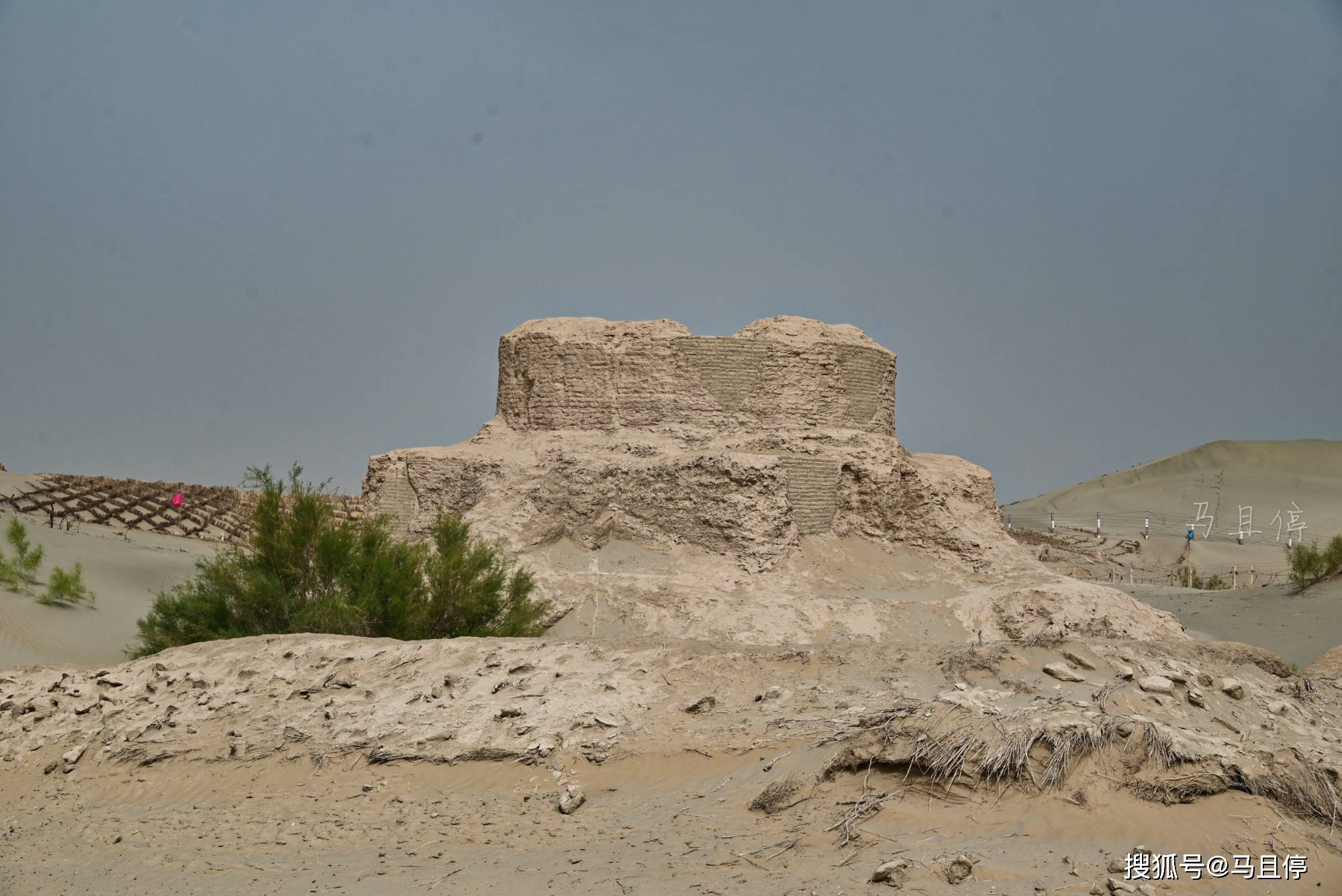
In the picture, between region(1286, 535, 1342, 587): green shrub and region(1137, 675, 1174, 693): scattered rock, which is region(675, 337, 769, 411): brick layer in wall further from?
region(1286, 535, 1342, 587): green shrub

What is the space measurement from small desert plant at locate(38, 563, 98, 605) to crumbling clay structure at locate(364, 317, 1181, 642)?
1000cm

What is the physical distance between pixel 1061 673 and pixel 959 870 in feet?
8.87

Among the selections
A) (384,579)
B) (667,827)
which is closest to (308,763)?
(667,827)

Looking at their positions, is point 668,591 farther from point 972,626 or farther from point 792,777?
point 792,777

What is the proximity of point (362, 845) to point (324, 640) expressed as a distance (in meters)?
3.18

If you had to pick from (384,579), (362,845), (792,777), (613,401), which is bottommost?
(362,845)

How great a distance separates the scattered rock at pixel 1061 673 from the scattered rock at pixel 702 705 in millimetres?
2188

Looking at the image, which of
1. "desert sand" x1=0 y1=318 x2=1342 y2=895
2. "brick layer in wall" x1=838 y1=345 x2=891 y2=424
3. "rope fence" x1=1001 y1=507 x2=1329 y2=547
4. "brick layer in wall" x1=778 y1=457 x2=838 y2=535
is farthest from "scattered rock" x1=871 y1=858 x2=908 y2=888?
"rope fence" x1=1001 y1=507 x2=1329 y2=547

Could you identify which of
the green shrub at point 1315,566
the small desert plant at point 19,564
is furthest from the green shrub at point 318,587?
the green shrub at point 1315,566

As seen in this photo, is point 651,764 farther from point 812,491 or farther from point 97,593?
point 97,593

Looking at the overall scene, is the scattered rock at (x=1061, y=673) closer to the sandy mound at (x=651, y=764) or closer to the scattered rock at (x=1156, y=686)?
the sandy mound at (x=651, y=764)

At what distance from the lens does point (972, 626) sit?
14.0 metres

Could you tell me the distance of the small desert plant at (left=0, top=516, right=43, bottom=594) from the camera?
886 inches

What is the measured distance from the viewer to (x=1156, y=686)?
22.7ft
